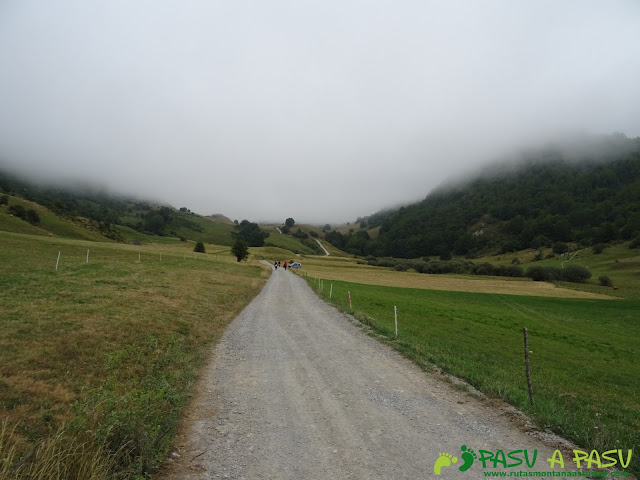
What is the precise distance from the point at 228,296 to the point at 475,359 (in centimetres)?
2025

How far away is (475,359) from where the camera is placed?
1719 cm

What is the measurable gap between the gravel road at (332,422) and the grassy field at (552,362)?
1212mm

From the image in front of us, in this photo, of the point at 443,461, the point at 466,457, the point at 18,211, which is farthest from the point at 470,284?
the point at 18,211

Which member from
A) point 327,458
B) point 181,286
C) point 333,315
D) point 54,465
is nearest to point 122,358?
point 54,465

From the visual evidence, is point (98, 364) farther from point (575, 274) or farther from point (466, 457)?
point (575, 274)

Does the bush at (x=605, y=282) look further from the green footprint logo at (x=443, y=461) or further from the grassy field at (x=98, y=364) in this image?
the green footprint logo at (x=443, y=461)

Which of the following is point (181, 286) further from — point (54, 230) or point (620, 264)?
point (620, 264)

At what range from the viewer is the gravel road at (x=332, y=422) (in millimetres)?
6059

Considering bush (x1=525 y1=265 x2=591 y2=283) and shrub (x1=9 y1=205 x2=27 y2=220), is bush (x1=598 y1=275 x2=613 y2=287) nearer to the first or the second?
bush (x1=525 y1=265 x2=591 y2=283)

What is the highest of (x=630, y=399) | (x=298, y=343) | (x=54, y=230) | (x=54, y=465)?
(x=54, y=230)

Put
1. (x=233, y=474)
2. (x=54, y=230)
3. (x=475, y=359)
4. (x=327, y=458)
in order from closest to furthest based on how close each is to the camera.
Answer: (x=233, y=474) → (x=327, y=458) → (x=475, y=359) → (x=54, y=230)

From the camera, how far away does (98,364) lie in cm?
1059

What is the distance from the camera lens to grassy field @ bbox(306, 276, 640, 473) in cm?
890

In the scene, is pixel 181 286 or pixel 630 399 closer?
pixel 630 399
